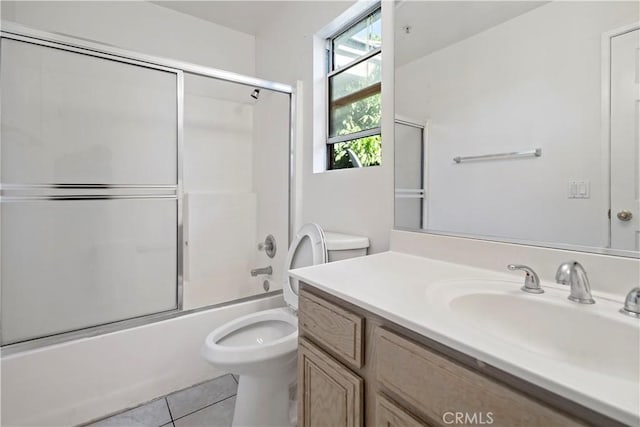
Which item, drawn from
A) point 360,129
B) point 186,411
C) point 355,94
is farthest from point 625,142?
point 186,411

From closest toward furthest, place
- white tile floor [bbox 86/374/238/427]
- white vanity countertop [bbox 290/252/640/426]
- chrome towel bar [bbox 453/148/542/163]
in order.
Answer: white vanity countertop [bbox 290/252/640/426]
chrome towel bar [bbox 453/148/542/163]
white tile floor [bbox 86/374/238/427]

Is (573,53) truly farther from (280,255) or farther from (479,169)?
(280,255)

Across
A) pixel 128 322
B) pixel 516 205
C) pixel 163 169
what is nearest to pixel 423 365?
pixel 516 205

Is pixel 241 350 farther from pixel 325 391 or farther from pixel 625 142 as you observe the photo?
pixel 625 142

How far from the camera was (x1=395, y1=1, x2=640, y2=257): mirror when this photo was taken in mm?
755

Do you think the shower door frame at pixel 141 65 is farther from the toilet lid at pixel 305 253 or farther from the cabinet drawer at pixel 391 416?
the cabinet drawer at pixel 391 416

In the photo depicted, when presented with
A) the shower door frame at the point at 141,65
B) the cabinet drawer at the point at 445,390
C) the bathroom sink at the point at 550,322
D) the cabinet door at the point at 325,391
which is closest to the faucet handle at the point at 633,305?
the bathroom sink at the point at 550,322

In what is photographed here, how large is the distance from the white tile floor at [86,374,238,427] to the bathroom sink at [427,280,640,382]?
1282 mm

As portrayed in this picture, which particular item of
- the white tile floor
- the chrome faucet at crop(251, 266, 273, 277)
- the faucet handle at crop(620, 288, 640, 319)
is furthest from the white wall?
the white tile floor

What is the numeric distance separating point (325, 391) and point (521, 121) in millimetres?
1014

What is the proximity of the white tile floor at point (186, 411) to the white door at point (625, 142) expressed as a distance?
1.69m

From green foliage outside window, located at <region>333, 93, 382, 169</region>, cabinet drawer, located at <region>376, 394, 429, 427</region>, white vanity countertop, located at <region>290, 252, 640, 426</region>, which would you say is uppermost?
green foliage outside window, located at <region>333, 93, 382, 169</region>

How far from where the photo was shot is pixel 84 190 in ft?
5.44

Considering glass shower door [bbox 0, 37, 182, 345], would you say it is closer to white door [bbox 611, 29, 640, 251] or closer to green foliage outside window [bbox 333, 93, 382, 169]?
green foliage outside window [bbox 333, 93, 382, 169]
